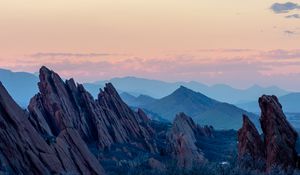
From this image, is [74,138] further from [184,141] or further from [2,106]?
[184,141]

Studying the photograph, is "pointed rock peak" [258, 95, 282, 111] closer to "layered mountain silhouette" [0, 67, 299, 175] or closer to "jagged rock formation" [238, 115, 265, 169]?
"layered mountain silhouette" [0, 67, 299, 175]

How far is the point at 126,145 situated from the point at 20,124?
70.5 meters

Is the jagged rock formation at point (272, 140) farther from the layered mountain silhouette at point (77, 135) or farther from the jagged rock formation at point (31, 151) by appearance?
the jagged rock formation at point (31, 151)

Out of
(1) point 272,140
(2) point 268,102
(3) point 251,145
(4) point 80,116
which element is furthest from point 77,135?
(4) point 80,116

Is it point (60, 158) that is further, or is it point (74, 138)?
point (74, 138)

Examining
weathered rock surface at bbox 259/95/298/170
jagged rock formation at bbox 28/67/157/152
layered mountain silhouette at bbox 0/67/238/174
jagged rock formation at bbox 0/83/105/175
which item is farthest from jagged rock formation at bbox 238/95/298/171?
jagged rock formation at bbox 28/67/157/152

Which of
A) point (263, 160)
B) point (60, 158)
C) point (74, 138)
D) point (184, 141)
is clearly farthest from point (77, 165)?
point (184, 141)

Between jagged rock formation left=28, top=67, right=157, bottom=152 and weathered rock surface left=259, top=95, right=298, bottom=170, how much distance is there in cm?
5335

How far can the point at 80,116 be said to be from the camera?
130625 millimetres

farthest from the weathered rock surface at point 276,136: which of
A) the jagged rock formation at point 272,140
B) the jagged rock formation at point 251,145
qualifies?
the jagged rock formation at point 251,145

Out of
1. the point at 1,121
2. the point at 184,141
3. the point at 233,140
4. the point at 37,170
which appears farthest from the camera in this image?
the point at 233,140

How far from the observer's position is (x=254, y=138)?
7050 cm

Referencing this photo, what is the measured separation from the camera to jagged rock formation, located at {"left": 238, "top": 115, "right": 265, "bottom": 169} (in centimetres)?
6562

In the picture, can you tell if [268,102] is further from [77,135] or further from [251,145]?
[77,135]
